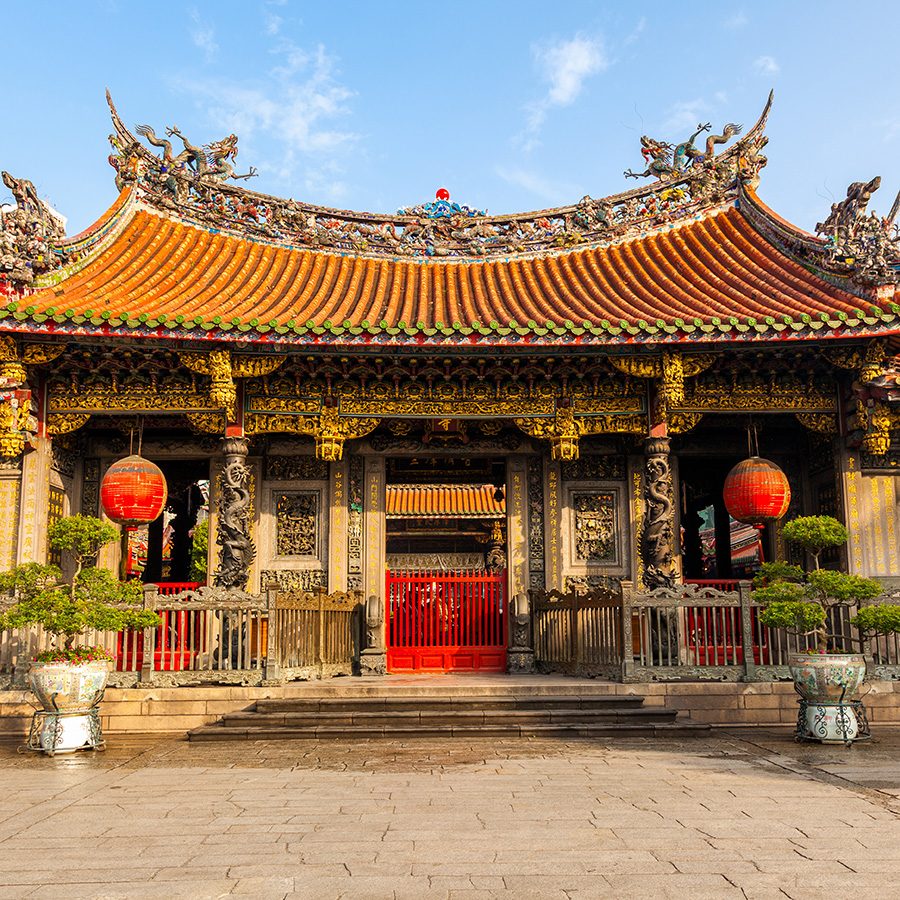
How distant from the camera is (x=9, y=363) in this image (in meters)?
10.2

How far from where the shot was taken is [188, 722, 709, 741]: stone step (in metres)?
8.52

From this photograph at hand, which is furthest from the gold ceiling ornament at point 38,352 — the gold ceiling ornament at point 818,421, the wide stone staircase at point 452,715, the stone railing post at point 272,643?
the gold ceiling ornament at point 818,421

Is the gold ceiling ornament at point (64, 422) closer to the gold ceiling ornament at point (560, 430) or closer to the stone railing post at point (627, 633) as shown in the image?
the gold ceiling ornament at point (560, 430)

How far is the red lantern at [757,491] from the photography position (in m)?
10.2

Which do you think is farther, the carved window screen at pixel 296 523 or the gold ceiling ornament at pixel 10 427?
the carved window screen at pixel 296 523

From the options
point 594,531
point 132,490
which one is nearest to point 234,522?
point 132,490

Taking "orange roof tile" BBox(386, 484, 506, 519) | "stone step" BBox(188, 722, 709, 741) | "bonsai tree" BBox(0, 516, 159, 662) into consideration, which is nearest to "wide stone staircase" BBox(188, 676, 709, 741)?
"stone step" BBox(188, 722, 709, 741)

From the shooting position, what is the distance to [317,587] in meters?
11.9

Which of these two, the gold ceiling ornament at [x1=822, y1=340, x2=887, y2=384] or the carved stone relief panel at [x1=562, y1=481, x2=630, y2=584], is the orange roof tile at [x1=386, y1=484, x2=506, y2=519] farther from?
the gold ceiling ornament at [x1=822, y1=340, x2=887, y2=384]

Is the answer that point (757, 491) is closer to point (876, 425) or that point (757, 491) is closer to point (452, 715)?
point (876, 425)

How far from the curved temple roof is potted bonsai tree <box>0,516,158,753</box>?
2.40 m

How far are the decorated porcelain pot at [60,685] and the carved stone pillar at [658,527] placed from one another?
603 centimetres

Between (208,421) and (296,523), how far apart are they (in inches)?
77.1

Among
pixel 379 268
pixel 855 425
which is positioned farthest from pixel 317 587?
pixel 855 425
